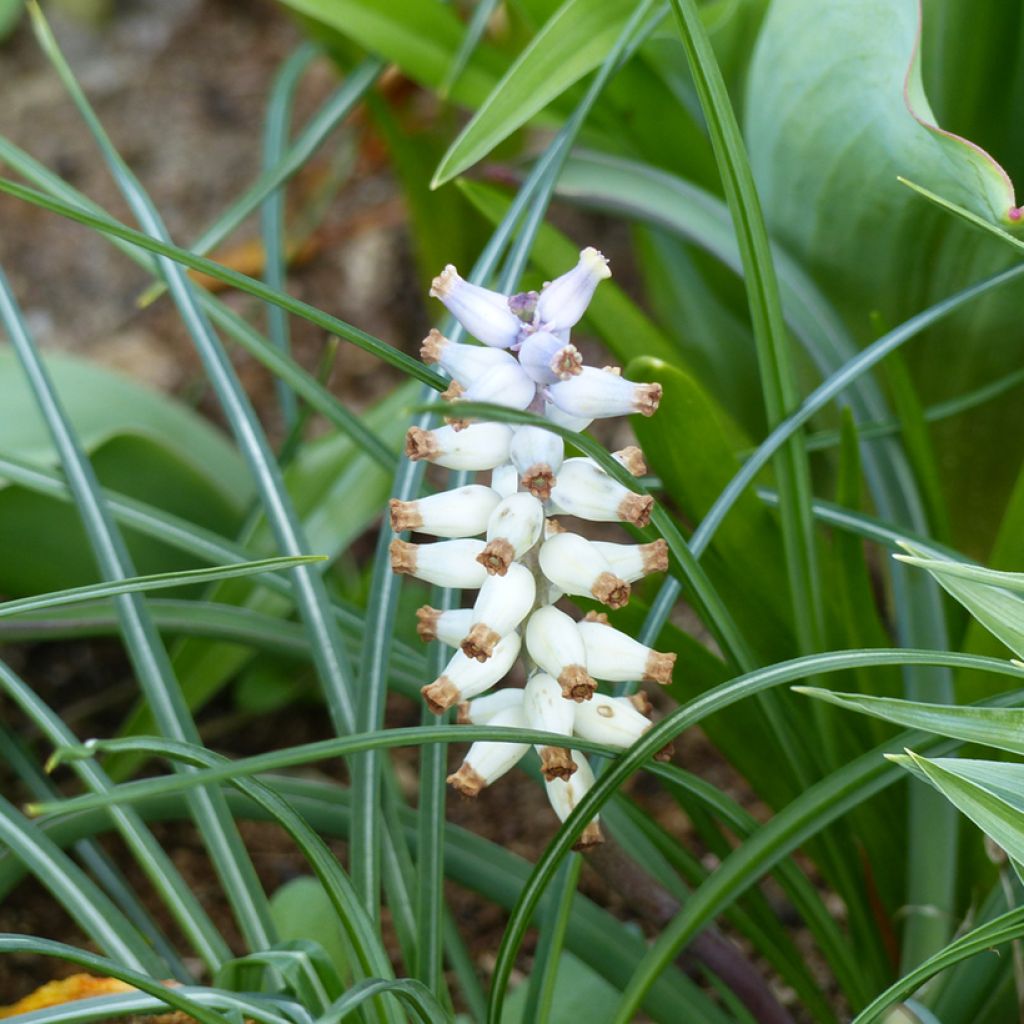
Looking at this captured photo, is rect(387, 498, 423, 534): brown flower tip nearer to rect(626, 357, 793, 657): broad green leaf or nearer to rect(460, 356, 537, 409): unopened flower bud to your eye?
rect(460, 356, 537, 409): unopened flower bud

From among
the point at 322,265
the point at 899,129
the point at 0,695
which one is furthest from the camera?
the point at 322,265

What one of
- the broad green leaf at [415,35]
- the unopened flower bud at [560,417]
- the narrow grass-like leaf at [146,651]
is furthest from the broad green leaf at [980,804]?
the broad green leaf at [415,35]

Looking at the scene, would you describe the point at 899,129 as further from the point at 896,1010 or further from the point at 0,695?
the point at 0,695

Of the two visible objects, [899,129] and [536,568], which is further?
[899,129]

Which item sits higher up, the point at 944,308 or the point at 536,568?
the point at 944,308

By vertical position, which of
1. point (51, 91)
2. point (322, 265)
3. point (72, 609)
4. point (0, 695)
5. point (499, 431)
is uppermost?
point (51, 91)

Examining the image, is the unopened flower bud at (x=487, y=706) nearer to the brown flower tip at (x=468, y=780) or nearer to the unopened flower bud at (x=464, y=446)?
the brown flower tip at (x=468, y=780)

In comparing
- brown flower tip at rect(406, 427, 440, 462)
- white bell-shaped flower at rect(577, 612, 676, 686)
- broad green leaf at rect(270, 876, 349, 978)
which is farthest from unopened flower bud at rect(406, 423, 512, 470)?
broad green leaf at rect(270, 876, 349, 978)

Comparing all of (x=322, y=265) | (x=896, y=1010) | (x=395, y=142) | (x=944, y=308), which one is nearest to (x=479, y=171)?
(x=395, y=142)
